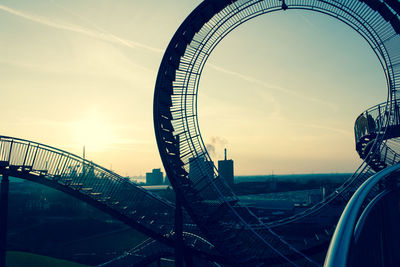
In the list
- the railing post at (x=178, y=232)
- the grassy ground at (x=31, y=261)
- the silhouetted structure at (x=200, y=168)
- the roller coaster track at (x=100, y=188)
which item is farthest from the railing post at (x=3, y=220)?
the grassy ground at (x=31, y=261)

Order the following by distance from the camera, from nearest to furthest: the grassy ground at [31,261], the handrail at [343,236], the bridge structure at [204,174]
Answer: the handrail at [343,236], the bridge structure at [204,174], the grassy ground at [31,261]

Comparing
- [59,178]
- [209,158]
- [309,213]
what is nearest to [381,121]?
[309,213]

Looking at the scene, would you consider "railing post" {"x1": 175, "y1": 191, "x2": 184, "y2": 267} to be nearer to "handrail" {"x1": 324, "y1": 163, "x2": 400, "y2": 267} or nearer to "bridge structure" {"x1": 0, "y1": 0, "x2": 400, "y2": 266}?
"bridge structure" {"x1": 0, "y1": 0, "x2": 400, "y2": 266}

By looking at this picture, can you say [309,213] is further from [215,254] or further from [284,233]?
[284,233]

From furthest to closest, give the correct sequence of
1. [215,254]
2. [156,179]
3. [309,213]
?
[156,179] → [215,254] → [309,213]

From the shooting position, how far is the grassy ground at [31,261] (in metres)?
27.3

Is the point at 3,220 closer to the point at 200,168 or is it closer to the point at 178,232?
the point at 178,232

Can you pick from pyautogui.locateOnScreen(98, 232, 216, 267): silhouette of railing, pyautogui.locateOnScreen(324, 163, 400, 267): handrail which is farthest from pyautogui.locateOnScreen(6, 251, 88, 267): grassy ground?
pyautogui.locateOnScreen(324, 163, 400, 267): handrail

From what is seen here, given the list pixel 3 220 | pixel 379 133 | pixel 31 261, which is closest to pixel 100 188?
pixel 3 220

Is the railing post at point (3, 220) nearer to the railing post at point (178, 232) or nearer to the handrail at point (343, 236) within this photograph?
the railing post at point (178, 232)

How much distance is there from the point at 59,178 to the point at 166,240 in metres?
6.17

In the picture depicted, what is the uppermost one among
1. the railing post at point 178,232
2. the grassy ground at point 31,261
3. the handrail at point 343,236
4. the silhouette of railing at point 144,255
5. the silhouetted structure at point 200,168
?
the silhouetted structure at point 200,168

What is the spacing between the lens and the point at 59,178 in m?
13.9

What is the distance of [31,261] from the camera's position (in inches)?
1126
